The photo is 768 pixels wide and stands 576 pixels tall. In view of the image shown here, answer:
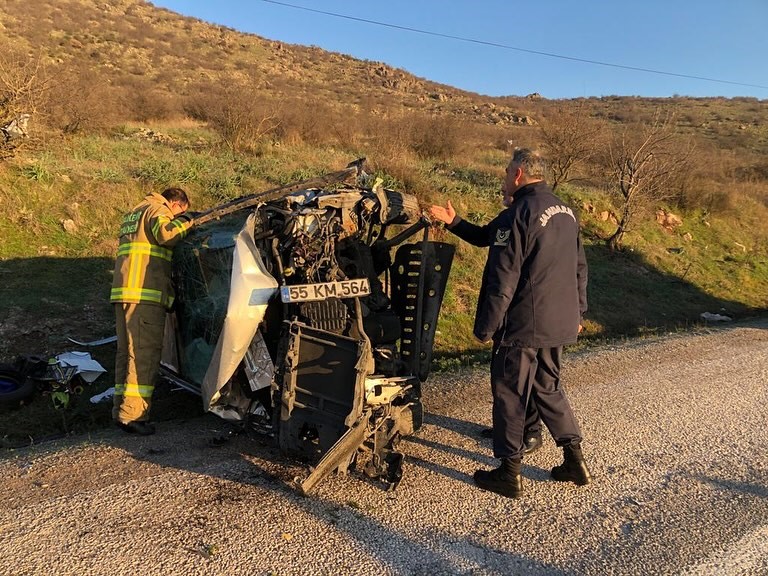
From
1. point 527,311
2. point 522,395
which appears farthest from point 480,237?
point 522,395

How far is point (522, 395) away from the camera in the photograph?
365 centimetres

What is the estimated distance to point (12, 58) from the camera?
424 inches

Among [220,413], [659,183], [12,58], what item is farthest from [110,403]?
[659,183]

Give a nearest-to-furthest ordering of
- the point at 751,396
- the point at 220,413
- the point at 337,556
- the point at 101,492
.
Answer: the point at 337,556
the point at 101,492
the point at 220,413
the point at 751,396

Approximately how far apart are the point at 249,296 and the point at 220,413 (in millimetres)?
1039

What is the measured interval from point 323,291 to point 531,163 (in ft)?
5.35

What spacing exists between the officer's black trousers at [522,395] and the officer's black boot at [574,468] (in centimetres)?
8

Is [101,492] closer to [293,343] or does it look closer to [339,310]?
[293,343]

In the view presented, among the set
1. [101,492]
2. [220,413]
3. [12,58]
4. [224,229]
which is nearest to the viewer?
[101,492]

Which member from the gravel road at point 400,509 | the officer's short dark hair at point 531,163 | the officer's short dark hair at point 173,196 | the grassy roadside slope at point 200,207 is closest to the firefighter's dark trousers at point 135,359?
the gravel road at point 400,509

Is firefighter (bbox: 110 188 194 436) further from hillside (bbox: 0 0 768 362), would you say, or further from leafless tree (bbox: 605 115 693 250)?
leafless tree (bbox: 605 115 693 250)

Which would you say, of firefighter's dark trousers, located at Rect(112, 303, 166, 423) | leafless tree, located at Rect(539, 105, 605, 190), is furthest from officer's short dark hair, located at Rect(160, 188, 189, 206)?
leafless tree, located at Rect(539, 105, 605, 190)

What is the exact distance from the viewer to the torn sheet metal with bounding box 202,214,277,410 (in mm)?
3795

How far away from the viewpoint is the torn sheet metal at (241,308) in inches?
149
